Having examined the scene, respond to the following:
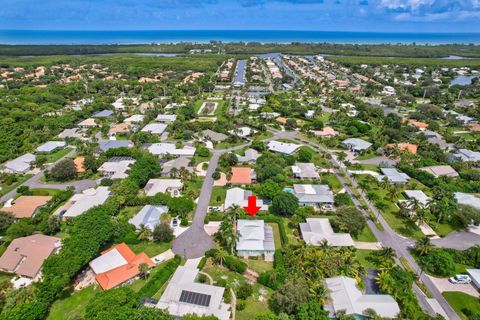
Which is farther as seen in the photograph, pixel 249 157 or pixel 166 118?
pixel 166 118

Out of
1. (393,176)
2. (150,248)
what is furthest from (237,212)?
(393,176)

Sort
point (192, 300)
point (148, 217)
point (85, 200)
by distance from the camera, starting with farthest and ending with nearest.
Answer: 1. point (85, 200)
2. point (148, 217)
3. point (192, 300)

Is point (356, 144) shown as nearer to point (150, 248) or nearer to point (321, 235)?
point (321, 235)

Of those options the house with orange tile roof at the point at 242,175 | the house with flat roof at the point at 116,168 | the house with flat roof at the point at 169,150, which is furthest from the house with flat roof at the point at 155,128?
the house with orange tile roof at the point at 242,175

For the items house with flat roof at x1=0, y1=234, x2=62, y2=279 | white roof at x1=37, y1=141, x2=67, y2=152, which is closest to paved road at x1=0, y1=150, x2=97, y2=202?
white roof at x1=37, y1=141, x2=67, y2=152

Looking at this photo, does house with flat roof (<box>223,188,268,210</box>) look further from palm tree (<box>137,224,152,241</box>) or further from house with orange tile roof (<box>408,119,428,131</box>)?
house with orange tile roof (<box>408,119,428,131</box>)

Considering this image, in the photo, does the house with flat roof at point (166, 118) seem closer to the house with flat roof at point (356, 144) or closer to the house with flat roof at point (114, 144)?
the house with flat roof at point (114, 144)

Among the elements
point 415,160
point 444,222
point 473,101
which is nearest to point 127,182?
point 444,222

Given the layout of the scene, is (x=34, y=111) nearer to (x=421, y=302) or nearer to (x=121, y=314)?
(x=121, y=314)
